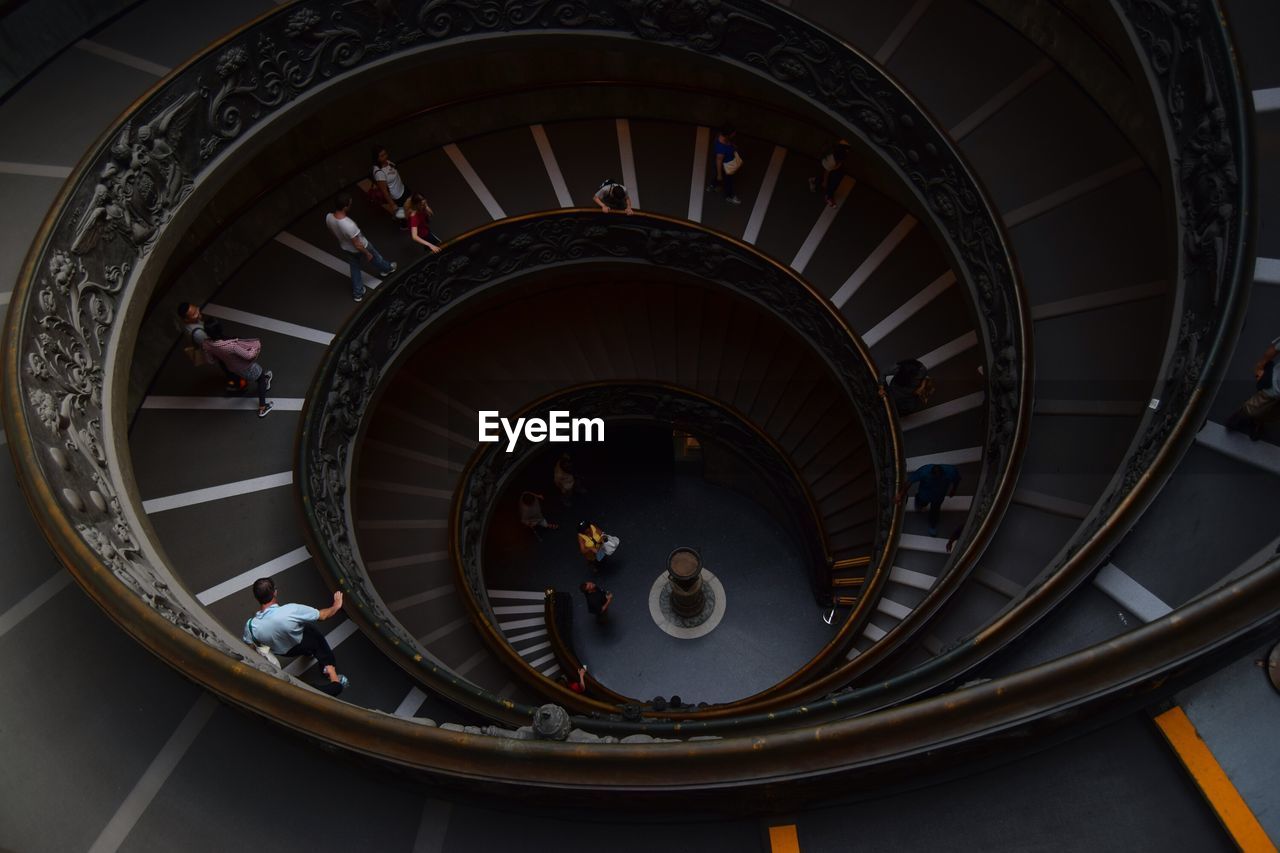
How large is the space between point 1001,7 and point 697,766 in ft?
33.7

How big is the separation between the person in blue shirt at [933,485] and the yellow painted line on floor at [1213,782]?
576cm

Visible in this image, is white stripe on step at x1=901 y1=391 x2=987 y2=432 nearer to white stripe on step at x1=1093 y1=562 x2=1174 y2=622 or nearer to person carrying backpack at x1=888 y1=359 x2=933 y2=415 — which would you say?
person carrying backpack at x1=888 y1=359 x2=933 y2=415

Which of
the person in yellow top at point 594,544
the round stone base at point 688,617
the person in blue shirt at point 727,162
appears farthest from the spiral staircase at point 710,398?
the round stone base at point 688,617

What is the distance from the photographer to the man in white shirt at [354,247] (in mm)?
9617

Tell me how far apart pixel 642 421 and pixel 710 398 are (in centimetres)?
169

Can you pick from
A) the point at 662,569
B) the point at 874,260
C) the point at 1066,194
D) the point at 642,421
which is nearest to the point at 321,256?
the point at 642,421

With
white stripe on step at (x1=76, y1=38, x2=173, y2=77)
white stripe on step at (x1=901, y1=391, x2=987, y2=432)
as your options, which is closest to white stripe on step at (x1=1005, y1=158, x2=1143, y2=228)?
white stripe on step at (x1=901, y1=391, x2=987, y2=432)

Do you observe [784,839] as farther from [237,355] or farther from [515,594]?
[515,594]

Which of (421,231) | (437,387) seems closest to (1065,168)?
(421,231)

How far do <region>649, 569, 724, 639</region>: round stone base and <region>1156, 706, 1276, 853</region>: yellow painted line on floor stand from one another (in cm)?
1021

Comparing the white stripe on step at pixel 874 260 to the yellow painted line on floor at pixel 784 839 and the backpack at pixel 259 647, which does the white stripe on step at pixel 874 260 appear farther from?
the yellow painted line on floor at pixel 784 839

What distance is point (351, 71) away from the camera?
1005cm

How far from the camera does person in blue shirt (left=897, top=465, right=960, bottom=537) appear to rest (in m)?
9.31

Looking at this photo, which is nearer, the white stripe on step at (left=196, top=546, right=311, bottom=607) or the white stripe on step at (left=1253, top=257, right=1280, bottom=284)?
the white stripe on step at (left=1253, top=257, right=1280, bottom=284)
